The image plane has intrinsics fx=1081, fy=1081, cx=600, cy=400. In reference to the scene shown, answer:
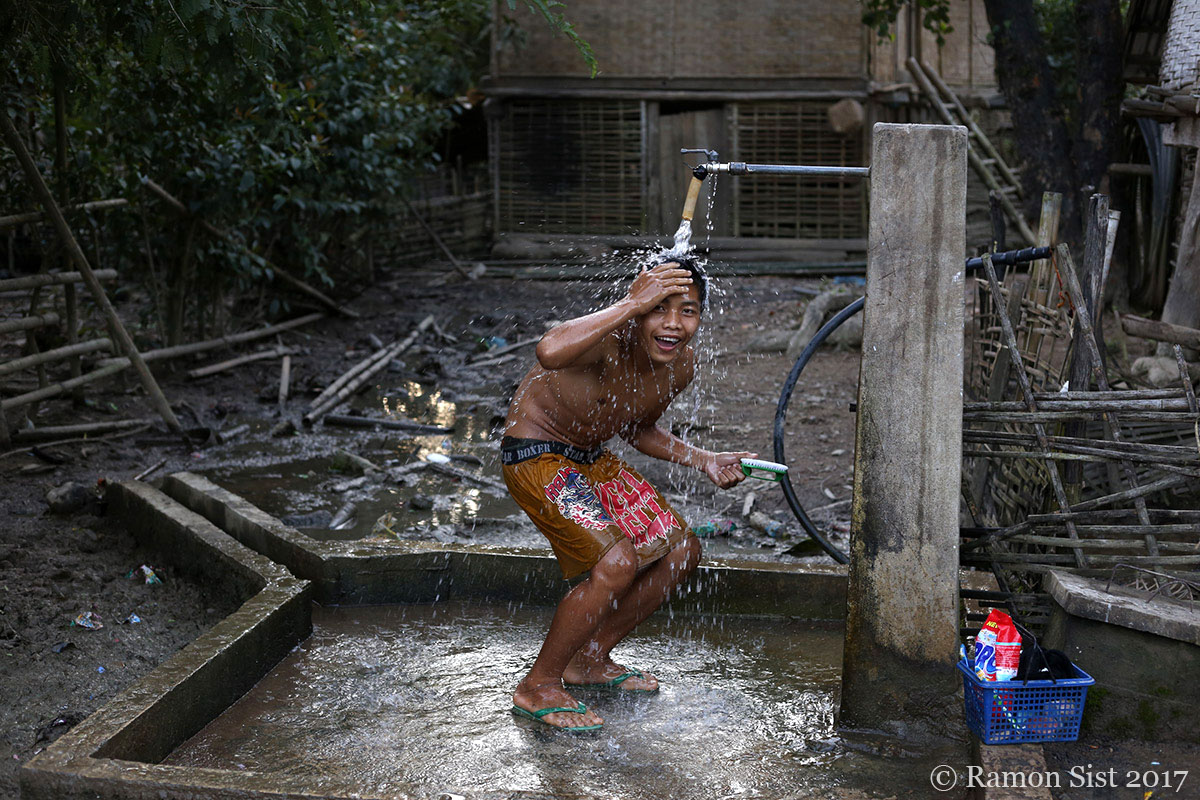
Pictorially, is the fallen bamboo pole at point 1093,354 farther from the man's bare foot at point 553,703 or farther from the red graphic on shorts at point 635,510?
the man's bare foot at point 553,703

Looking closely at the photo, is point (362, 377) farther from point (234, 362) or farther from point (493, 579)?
point (493, 579)

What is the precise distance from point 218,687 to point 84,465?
429 cm

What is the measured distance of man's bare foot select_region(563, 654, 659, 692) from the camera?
4027mm

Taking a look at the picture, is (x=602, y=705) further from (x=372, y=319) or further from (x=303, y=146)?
(x=372, y=319)

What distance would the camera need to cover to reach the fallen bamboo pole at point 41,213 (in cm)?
687

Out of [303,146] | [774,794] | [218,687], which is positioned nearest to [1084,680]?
[774,794]

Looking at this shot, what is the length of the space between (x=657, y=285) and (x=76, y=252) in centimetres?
508

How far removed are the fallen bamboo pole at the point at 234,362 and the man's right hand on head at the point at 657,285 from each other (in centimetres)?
736

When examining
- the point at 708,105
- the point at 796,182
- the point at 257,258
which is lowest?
the point at 257,258

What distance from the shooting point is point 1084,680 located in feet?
10.9

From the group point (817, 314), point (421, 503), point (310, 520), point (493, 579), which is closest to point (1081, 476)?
point (493, 579)

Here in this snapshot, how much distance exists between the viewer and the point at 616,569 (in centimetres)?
367

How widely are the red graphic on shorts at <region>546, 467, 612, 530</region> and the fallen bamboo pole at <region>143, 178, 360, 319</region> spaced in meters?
6.34

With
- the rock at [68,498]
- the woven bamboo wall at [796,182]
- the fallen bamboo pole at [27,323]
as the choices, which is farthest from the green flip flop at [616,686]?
the woven bamboo wall at [796,182]
